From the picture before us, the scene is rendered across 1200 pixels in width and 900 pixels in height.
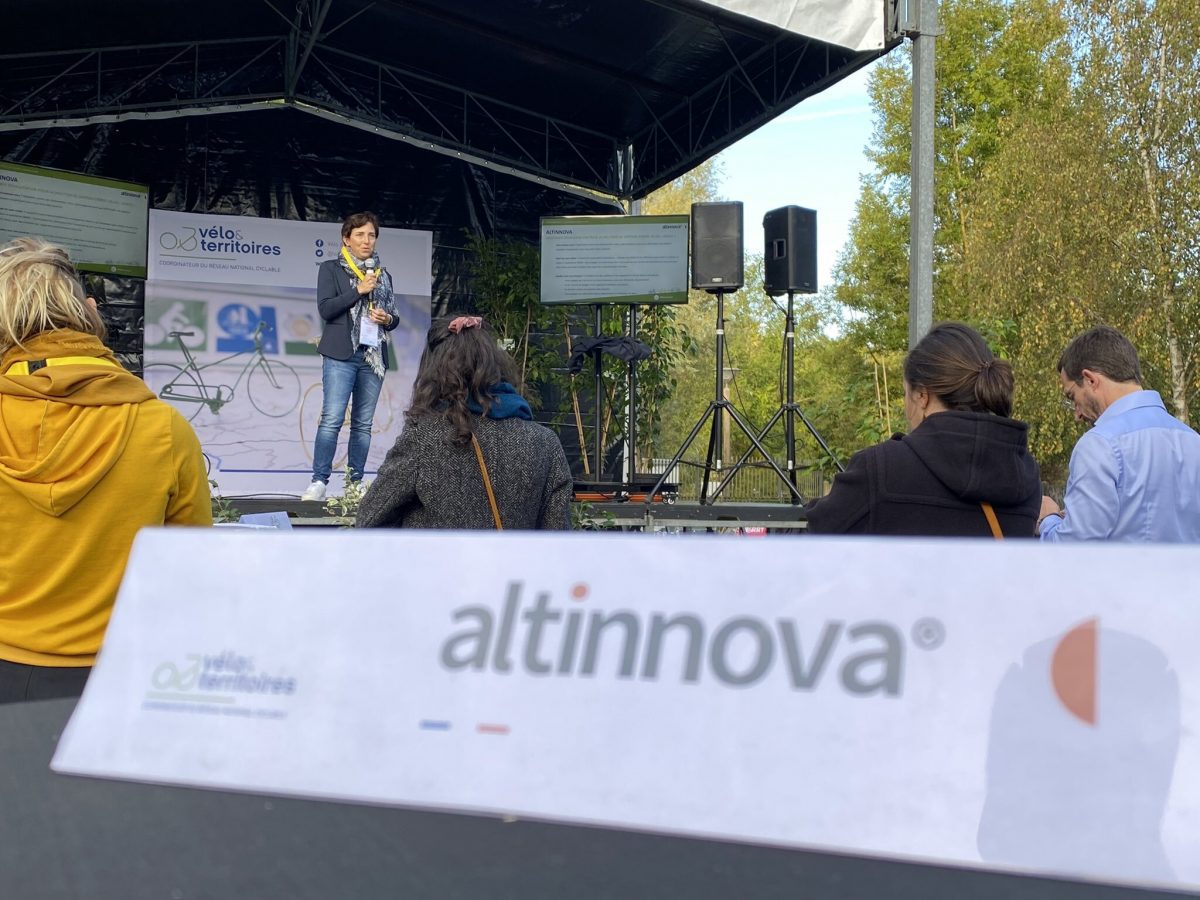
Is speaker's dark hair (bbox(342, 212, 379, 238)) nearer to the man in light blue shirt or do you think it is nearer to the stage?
the stage

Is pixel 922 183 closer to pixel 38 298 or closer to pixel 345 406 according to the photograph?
pixel 345 406

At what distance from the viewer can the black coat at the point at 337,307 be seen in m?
5.99

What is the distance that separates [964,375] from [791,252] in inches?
209

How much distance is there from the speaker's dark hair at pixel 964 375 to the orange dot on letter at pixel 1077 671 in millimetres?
1344

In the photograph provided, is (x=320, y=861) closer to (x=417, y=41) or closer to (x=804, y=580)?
(x=804, y=580)

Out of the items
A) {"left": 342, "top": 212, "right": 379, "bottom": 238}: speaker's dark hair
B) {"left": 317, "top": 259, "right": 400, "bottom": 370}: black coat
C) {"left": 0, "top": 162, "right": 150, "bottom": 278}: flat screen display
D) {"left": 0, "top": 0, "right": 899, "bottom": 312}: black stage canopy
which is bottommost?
{"left": 317, "top": 259, "right": 400, "bottom": 370}: black coat

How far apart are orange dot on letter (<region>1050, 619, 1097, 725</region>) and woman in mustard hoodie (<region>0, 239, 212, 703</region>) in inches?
58.9

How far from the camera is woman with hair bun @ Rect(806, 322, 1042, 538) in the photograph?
195 centimetres

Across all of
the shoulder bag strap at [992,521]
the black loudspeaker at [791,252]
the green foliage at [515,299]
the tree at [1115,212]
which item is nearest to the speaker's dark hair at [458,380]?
the shoulder bag strap at [992,521]

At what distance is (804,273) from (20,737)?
657cm

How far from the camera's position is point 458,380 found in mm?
2379

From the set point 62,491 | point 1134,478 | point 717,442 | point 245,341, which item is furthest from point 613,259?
point 62,491

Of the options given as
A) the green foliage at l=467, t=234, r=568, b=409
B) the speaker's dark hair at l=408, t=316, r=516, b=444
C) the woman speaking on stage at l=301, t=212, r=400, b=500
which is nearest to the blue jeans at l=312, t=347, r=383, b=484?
the woman speaking on stage at l=301, t=212, r=400, b=500

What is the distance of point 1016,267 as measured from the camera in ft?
53.9
